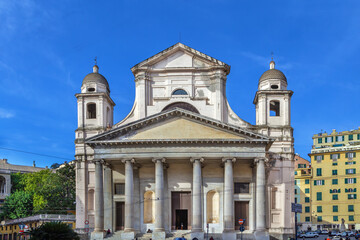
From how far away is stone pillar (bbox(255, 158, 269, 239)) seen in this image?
1571 inches

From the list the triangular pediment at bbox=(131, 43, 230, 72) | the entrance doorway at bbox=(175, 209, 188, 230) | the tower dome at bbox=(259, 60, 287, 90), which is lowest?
the entrance doorway at bbox=(175, 209, 188, 230)

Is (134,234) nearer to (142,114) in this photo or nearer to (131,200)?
(131,200)

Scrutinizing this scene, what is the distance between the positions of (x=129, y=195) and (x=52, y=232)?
622 inches

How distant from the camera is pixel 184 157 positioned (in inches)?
1620

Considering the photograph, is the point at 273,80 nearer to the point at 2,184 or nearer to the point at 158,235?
the point at 158,235

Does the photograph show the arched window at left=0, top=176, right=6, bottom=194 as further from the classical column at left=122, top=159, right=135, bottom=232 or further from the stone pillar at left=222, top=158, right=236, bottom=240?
the stone pillar at left=222, top=158, right=236, bottom=240

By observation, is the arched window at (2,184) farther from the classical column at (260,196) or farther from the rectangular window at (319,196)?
the classical column at (260,196)

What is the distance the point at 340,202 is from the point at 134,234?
47.3m

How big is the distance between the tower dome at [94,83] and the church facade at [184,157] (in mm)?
100

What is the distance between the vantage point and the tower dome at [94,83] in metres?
49.6

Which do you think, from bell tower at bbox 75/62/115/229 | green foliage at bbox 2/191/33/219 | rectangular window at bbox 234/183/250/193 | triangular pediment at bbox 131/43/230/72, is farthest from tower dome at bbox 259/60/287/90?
green foliage at bbox 2/191/33/219

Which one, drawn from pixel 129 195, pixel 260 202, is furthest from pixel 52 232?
pixel 260 202

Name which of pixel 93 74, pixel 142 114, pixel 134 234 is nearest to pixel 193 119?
pixel 142 114

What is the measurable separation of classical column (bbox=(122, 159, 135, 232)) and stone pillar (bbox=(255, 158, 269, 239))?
1021cm
